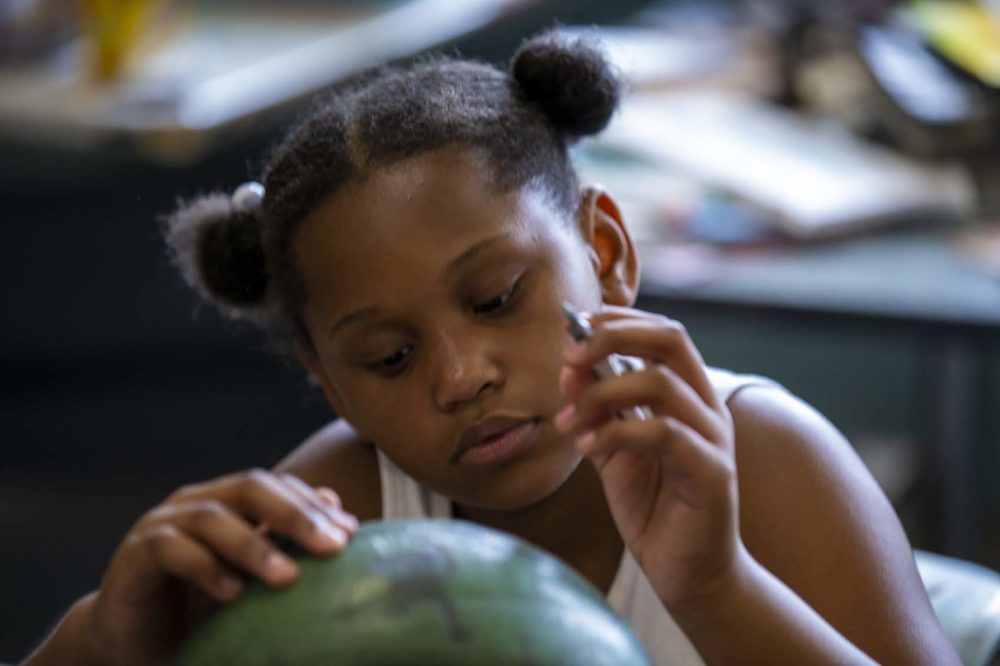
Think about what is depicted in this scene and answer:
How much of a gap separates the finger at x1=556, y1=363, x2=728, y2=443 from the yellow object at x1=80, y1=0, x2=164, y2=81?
245 centimetres

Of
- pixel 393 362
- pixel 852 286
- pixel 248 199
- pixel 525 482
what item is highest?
pixel 248 199

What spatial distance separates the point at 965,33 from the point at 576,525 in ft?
5.98

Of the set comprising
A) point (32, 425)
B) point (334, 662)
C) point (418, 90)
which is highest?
point (418, 90)

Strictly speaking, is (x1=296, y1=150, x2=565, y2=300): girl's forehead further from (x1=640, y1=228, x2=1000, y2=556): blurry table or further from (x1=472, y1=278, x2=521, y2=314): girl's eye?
(x1=640, y1=228, x2=1000, y2=556): blurry table

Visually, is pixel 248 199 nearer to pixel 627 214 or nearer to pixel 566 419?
pixel 566 419

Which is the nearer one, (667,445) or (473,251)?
(667,445)

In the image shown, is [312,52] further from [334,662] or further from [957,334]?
[334,662]

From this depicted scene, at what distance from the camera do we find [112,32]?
326 centimetres

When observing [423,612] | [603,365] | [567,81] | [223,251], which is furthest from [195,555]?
[567,81]

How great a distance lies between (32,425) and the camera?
4.03 metres

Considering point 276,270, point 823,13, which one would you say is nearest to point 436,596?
point 276,270

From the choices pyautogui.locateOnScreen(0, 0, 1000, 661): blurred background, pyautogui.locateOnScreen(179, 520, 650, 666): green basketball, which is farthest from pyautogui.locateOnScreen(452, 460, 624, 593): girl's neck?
pyautogui.locateOnScreen(179, 520, 650, 666): green basketball

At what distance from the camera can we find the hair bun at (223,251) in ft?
4.94

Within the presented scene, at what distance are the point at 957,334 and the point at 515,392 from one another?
42.7 inches
